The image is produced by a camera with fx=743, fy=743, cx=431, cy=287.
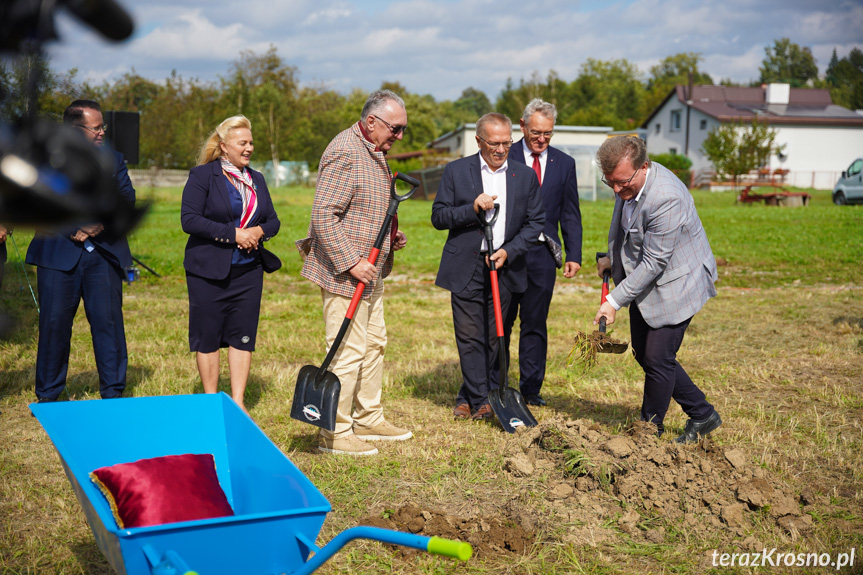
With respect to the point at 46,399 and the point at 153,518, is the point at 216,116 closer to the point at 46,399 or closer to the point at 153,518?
the point at 46,399

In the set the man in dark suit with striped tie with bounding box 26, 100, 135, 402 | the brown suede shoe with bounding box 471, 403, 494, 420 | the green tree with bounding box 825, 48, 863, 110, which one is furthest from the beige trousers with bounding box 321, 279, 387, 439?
the green tree with bounding box 825, 48, 863, 110

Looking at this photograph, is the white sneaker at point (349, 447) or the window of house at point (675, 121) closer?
the white sneaker at point (349, 447)

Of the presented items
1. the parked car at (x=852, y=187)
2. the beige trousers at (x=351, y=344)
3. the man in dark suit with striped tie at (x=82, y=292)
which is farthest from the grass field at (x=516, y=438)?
the parked car at (x=852, y=187)

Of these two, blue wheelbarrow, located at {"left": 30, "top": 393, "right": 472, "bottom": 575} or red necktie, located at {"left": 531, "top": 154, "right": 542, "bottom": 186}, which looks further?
red necktie, located at {"left": 531, "top": 154, "right": 542, "bottom": 186}

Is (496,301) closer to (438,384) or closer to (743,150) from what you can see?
(438,384)

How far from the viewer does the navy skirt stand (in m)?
5.00

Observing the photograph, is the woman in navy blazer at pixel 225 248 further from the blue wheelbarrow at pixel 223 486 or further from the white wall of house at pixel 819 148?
the white wall of house at pixel 819 148

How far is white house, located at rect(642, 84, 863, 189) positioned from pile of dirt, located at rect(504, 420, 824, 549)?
5093cm

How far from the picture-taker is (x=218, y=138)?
498 centimetres

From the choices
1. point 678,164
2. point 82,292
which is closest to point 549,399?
point 82,292

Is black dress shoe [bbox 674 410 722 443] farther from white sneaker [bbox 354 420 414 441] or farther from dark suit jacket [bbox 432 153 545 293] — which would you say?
white sneaker [bbox 354 420 414 441]

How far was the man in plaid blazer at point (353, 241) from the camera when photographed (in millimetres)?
4562

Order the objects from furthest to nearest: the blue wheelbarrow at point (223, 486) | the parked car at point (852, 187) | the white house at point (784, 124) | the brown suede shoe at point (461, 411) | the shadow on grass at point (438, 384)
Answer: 1. the white house at point (784, 124)
2. the parked car at point (852, 187)
3. the shadow on grass at point (438, 384)
4. the brown suede shoe at point (461, 411)
5. the blue wheelbarrow at point (223, 486)

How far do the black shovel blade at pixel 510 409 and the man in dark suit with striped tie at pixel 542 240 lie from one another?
30.2 inches
